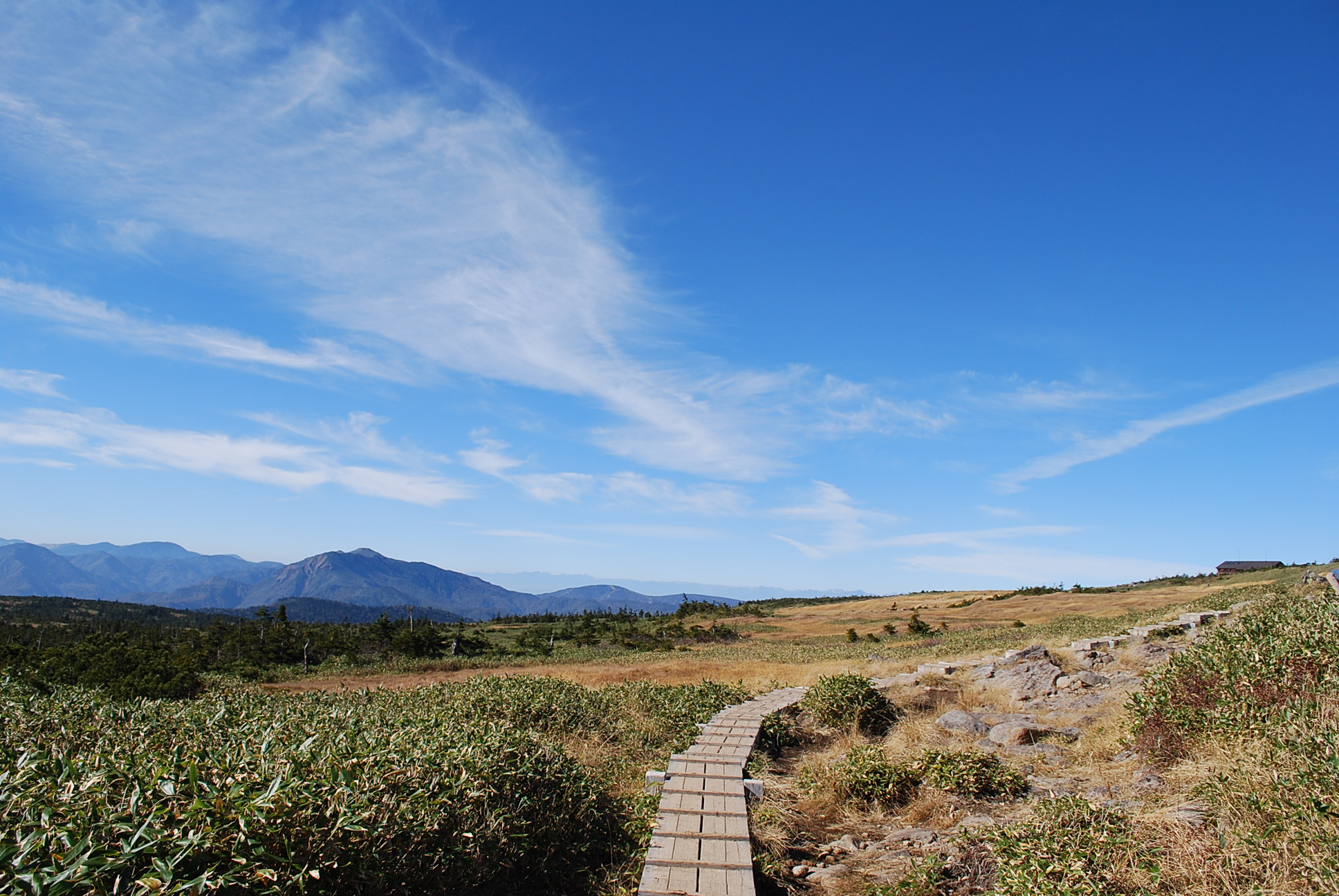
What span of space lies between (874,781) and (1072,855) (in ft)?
13.8

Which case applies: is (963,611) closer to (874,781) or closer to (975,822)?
(874,781)

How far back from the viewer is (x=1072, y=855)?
5484 mm

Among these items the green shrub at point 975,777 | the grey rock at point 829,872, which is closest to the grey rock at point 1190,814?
the green shrub at point 975,777

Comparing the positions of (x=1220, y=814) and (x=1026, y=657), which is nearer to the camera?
(x=1220, y=814)

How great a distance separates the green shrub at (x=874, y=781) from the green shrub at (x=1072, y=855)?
3.02m

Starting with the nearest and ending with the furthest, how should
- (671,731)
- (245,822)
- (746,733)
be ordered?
(245,822), (746,733), (671,731)

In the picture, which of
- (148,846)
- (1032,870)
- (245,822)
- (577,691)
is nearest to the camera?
(148,846)

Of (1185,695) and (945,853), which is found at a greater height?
(1185,695)

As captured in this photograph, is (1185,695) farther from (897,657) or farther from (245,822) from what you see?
(897,657)

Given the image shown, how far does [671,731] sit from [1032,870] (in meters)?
8.45

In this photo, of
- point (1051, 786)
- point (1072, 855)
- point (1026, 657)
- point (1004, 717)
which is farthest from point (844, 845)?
point (1026, 657)

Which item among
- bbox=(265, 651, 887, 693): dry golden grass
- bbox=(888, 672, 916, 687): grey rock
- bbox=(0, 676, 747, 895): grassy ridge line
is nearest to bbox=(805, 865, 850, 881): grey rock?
bbox=(0, 676, 747, 895): grassy ridge line

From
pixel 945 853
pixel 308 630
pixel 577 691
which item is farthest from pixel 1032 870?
pixel 308 630

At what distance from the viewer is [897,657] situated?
94.1 ft
